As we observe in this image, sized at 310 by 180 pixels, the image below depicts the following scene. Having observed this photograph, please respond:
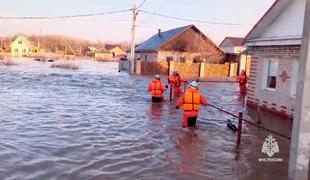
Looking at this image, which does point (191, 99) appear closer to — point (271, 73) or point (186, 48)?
point (271, 73)

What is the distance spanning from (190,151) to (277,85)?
22.7 feet

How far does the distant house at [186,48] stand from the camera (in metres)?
44.5

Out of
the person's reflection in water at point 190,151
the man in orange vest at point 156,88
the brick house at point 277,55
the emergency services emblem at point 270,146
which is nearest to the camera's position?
the person's reflection in water at point 190,151

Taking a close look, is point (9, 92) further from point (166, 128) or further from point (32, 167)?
point (32, 167)

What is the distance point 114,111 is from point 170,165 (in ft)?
22.9

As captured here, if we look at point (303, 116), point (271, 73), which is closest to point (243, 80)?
point (271, 73)

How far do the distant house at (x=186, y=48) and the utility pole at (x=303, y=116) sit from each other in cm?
3854

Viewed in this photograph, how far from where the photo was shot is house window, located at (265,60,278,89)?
15172 millimetres

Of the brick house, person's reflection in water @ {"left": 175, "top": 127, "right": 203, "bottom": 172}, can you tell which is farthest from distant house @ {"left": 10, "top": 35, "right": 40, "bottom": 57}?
person's reflection in water @ {"left": 175, "top": 127, "right": 203, "bottom": 172}

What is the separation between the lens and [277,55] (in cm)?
1460

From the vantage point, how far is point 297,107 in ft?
18.8

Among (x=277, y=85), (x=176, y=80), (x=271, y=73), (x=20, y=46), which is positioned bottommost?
(x=176, y=80)

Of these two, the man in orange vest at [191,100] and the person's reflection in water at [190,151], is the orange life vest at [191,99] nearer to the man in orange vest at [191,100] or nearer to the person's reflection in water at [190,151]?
the man in orange vest at [191,100]

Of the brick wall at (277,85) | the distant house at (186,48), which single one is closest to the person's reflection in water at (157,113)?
the brick wall at (277,85)
